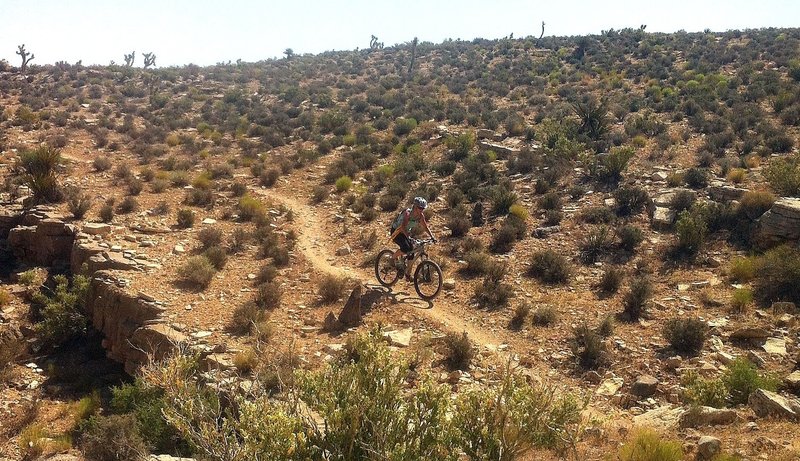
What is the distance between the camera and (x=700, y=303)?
373 inches

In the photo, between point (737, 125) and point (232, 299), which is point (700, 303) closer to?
point (232, 299)

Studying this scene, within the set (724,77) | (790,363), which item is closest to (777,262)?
(790,363)

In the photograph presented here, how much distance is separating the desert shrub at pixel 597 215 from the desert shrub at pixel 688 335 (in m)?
5.22

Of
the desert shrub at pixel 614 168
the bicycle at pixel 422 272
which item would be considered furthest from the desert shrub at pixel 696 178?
the bicycle at pixel 422 272

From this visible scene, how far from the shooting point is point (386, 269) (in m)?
11.5

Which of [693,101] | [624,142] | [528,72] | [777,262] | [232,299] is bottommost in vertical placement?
[232,299]

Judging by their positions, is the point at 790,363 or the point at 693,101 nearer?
the point at 790,363

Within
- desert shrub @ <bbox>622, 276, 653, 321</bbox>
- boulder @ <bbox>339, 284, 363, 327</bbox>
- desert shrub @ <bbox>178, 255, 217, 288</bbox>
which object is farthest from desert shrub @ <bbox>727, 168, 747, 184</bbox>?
desert shrub @ <bbox>178, 255, 217, 288</bbox>

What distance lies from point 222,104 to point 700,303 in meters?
31.8

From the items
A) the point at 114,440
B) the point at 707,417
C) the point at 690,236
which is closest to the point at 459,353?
the point at 707,417

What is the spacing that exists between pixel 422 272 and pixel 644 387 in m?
4.93

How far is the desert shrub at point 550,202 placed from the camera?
14.6m

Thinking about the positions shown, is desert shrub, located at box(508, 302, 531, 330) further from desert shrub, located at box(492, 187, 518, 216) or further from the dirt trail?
desert shrub, located at box(492, 187, 518, 216)

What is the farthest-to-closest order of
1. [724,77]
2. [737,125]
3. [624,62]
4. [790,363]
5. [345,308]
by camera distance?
[624,62] → [724,77] → [737,125] → [345,308] → [790,363]
